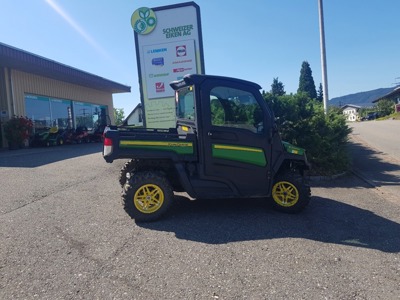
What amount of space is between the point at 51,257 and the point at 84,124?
25.1 m

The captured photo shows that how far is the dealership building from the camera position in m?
18.6

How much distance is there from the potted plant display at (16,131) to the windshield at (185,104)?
14717 mm

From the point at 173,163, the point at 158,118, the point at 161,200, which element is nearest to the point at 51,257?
the point at 161,200

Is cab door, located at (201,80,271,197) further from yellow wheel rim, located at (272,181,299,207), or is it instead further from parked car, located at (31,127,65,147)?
parked car, located at (31,127,65,147)

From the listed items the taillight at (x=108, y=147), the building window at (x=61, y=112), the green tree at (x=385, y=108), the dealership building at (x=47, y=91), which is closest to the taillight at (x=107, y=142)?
the taillight at (x=108, y=147)

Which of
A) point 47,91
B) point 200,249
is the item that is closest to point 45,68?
point 47,91

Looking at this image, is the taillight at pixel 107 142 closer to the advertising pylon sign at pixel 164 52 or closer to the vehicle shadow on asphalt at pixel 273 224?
the vehicle shadow on asphalt at pixel 273 224

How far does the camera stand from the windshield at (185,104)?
5.31 meters

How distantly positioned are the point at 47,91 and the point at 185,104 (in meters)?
19.8

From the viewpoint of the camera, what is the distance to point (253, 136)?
5.14 m

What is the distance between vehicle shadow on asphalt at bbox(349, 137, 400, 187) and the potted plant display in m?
16.4

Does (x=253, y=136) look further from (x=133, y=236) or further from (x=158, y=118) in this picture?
(x=158, y=118)

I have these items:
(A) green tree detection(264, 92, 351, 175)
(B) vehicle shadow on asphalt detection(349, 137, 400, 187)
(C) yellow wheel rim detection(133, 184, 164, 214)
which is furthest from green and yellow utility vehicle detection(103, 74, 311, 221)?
(B) vehicle shadow on asphalt detection(349, 137, 400, 187)

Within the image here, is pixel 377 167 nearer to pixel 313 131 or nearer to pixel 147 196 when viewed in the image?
pixel 313 131
